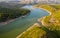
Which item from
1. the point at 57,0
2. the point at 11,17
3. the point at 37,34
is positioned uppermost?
the point at 37,34

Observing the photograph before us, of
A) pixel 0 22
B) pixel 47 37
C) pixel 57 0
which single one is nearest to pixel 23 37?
pixel 47 37

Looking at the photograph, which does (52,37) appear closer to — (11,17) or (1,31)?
(1,31)

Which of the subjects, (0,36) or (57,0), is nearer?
(0,36)

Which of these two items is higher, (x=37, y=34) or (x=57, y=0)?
(x=37, y=34)

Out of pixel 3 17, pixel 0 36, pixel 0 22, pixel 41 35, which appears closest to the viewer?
pixel 41 35

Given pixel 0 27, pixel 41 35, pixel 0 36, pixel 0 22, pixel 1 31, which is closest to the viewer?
pixel 41 35

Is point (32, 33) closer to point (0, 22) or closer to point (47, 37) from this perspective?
point (47, 37)

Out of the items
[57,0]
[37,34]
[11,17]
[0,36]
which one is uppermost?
[37,34]

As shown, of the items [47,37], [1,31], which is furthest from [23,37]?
[1,31]

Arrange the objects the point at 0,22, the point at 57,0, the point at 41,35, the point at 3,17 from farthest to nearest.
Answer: the point at 57,0, the point at 3,17, the point at 0,22, the point at 41,35
